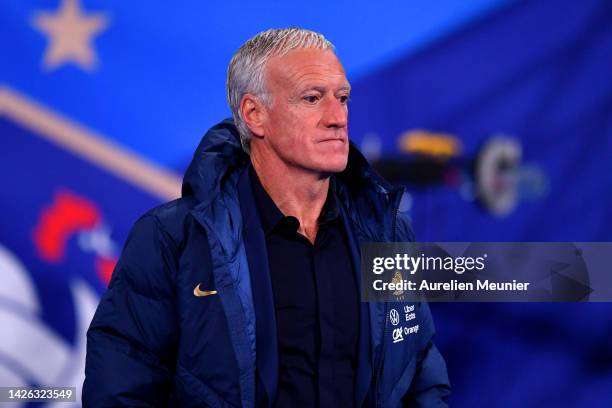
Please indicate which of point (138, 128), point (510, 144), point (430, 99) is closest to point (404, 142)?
point (430, 99)

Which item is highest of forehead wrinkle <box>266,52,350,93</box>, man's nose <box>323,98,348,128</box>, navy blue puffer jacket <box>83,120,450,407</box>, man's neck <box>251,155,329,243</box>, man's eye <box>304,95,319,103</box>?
forehead wrinkle <box>266,52,350,93</box>

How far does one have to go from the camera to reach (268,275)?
1311 mm

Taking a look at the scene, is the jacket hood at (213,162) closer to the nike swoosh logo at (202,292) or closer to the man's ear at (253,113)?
the man's ear at (253,113)

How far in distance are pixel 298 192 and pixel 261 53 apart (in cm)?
25

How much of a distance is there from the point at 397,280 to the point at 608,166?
136cm

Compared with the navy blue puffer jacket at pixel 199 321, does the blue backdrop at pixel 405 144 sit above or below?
above

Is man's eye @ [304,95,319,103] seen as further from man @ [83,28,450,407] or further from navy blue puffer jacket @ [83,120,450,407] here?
navy blue puffer jacket @ [83,120,450,407]

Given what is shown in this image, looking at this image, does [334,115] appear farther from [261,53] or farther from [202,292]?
[202,292]

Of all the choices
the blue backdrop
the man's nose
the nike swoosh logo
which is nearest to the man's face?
the man's nose

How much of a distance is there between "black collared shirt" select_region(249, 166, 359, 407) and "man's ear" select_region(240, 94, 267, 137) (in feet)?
0.33

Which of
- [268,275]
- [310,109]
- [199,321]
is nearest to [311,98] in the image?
[310,109]

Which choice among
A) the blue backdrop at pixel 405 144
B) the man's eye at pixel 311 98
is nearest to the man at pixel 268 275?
the man's eye at pixel 311 98

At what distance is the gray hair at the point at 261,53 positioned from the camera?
4.60 feet

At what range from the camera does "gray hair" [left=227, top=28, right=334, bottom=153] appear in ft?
4.60
